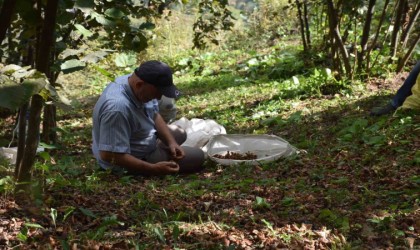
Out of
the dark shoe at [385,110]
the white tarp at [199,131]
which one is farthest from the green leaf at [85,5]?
the dark shoe at [385,110]

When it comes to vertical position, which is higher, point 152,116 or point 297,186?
point 152,116

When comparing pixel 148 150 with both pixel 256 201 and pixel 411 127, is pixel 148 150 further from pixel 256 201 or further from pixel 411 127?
pixel 411 127

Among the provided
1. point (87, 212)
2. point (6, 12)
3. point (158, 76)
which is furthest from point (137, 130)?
point (6, 12)

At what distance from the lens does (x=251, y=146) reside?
5090 millimetres

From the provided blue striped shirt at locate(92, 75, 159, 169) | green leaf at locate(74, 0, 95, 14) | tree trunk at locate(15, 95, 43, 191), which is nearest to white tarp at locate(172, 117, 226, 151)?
blue striped shirt at locate(92, 75, 159, 169)

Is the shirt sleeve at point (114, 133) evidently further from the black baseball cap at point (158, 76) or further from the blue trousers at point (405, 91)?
the blue trousers at point (405, 91)

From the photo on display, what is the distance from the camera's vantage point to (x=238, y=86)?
29.9 ft

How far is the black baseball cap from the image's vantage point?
419cm

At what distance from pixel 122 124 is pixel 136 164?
326 mm

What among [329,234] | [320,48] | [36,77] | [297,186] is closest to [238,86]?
[320,48]

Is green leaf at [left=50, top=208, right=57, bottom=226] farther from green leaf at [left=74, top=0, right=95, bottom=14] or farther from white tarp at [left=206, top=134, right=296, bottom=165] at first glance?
white tarp at [left=206, top=134, right=296, bottom=165]

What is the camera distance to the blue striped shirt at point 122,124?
411 centimetres

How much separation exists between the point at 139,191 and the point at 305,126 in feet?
8.94

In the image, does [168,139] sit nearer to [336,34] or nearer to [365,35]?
[336,34]
